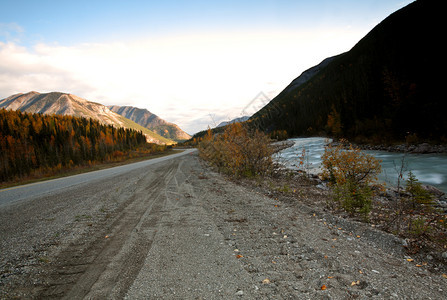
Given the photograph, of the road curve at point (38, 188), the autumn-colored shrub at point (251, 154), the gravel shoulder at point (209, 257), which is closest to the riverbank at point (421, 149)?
the autumn-colored shrub at point (251, 154)

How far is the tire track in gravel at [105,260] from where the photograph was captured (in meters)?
2.73

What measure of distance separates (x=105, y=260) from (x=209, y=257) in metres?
1.88

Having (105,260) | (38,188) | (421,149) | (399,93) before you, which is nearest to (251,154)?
(105,260)

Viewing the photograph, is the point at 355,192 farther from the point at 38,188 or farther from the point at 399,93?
the point at 399,93

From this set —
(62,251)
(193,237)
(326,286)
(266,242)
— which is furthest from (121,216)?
(326,286)

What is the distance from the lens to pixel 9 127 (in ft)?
171

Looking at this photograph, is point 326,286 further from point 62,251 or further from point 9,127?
point 9,127

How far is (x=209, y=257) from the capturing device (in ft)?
11.5

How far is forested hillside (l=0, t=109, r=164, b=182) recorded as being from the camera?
42.6 m

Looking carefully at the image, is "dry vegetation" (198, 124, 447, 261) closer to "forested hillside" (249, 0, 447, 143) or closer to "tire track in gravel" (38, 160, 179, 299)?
"tire track in gravel" (38, 160, 179, 299)

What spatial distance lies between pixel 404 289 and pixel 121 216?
21.1 feet

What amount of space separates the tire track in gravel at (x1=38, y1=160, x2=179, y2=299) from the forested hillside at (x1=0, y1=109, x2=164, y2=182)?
1721 inches

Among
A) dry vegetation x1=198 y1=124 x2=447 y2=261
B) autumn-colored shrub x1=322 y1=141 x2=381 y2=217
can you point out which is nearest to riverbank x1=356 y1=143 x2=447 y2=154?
dry vegetation x1=198 y1=124 x2=447 y2=261

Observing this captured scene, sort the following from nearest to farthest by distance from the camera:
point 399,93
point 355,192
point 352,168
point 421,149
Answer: point 355,192
point 352,168
point 421,149
point 399,93
